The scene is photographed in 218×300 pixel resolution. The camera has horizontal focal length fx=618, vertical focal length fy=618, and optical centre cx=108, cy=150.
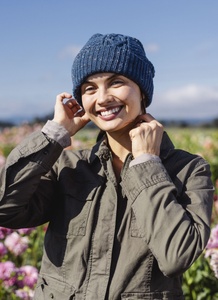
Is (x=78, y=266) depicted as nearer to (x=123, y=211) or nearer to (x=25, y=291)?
(x=123, y=211)

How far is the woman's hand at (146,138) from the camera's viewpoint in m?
1.83

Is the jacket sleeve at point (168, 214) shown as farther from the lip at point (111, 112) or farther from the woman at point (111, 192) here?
the lip at point (111, 112)

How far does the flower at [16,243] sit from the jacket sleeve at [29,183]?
140 cm

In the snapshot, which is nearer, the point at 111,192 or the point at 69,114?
the point at 111,192

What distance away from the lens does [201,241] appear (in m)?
1.72

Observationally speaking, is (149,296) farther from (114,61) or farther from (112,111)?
(114,61)

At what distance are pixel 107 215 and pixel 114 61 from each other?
47 cm

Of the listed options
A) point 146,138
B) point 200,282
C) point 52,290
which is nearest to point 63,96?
point 146,138

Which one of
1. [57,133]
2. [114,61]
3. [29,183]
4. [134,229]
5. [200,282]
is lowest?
[200,282]

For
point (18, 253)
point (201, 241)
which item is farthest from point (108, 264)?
point (18, 253)

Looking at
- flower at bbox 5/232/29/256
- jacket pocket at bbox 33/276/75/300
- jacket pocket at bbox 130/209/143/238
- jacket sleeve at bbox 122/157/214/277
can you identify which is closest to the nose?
jacket sleeve at bbox 122/157/214/277

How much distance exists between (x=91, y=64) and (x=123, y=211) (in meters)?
0.47

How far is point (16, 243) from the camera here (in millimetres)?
3402

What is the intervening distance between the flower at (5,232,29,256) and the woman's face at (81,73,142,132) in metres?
1.60
